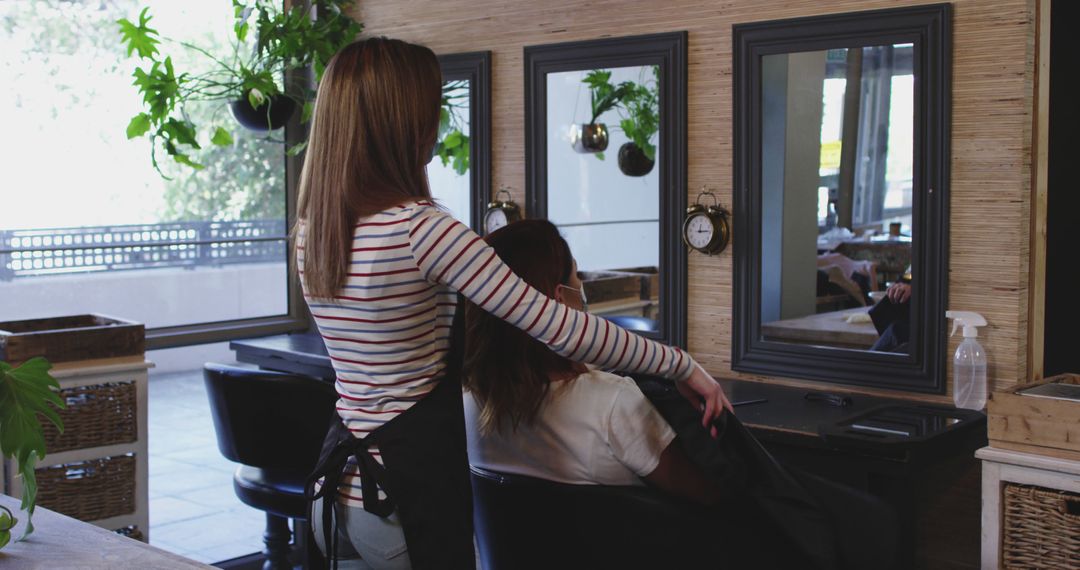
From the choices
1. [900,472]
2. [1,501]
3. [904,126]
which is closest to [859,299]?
[904,126]

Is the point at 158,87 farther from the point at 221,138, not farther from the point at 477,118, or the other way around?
the point at 477,118

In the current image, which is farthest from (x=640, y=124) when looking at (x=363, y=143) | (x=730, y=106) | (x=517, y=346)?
(x=363, y=143)

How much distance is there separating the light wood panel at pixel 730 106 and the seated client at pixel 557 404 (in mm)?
1064

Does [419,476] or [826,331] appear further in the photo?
[826,331]

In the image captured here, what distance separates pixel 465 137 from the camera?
351cm

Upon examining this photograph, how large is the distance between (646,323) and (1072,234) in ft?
3.66

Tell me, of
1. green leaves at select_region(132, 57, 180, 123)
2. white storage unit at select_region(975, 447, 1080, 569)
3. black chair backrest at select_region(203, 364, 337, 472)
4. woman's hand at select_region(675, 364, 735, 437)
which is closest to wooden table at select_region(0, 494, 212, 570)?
woman's hand at select_region(675, 364, 735, 437)

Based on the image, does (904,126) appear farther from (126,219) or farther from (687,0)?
(126,219)

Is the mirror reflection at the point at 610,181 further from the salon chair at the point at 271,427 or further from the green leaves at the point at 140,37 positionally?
the green leaves at the point at 140,37

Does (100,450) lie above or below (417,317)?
below

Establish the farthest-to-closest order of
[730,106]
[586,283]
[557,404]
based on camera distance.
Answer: [586,283]
[730,106]
[557,404]

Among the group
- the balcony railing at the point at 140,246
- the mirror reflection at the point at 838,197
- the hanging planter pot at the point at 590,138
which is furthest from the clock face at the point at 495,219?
the balcony railing at the point at 140,246

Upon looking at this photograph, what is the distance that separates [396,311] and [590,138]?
1751 millimetres

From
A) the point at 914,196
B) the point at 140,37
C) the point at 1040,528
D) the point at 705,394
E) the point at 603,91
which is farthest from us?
the point at 140,37
